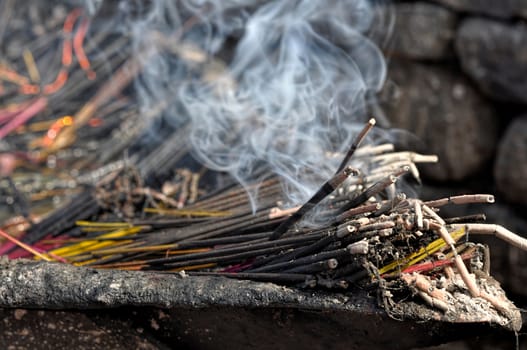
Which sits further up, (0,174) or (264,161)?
(264,161)

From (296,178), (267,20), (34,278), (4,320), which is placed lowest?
(4,320)

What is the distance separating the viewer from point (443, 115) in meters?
5.90

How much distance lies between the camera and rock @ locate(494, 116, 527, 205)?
5480mm

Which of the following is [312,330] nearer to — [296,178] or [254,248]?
[254,248]

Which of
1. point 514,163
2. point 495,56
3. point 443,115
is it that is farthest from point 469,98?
point 514,163

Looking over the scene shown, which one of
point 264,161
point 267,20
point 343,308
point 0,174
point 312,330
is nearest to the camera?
point 343,308

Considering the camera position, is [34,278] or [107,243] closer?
[34,278]

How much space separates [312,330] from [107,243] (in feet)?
3.40

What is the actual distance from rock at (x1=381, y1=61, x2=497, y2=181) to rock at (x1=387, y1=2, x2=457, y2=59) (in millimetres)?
166

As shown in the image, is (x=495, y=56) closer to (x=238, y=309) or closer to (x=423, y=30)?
(x=423, y=30)

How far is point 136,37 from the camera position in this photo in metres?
5.68

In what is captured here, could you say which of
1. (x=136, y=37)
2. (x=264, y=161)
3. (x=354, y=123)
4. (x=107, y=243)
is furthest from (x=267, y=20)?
(x=107, y=243)

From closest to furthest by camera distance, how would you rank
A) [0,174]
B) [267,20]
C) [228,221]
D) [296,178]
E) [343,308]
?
[343,308] → [228,221] → [296,178] → [0,174] → [267,20]

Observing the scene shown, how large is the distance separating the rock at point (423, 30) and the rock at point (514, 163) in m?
0.79
